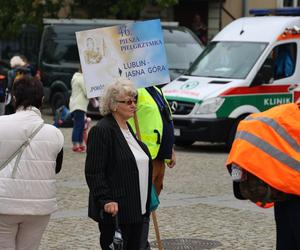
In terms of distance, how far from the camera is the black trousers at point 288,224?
5.20 m

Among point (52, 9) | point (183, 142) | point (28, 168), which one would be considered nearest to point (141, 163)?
point (28, 168)

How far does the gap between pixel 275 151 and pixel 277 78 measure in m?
13.1

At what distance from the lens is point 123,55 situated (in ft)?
28.5

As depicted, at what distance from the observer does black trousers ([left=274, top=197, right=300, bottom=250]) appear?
520cm

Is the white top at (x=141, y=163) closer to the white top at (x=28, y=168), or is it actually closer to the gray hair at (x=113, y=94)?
the gray hair at (x=113, y=94)

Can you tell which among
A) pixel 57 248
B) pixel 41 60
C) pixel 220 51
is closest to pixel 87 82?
pixel 57 248

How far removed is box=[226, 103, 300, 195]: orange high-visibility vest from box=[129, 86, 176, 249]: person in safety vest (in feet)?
9.93

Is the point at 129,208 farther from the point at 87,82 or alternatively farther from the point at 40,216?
the point at 87,82

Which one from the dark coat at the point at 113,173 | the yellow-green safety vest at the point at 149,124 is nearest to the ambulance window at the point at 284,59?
the yellow-green safety vest at the point at 149,124

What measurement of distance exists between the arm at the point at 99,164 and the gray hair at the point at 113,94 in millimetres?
248

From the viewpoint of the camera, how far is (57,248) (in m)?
8.77

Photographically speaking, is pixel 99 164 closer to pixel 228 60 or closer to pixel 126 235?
pixel 126 235

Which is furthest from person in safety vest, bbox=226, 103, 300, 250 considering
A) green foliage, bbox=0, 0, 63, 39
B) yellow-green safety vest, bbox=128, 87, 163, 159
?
green foliage, bbox=0, 0, 63, 39

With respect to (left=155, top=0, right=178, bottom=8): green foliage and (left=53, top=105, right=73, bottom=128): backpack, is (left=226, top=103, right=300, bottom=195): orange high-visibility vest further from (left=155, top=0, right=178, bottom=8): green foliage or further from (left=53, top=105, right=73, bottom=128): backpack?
(left=155, top=0, right=178, bottom=8): green foliage
